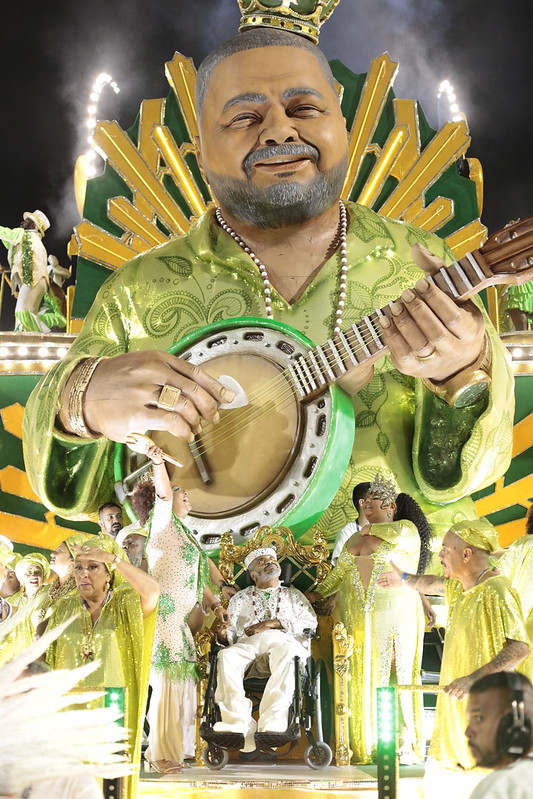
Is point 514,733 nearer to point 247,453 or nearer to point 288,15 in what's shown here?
point 247,453

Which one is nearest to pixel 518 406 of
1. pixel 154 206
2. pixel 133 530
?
pixel 154 206

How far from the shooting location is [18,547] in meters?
6.09

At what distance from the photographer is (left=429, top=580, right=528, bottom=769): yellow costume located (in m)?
2.83

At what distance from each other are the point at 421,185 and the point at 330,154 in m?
2.25

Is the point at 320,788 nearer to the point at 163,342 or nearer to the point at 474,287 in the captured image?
the point at 474,287

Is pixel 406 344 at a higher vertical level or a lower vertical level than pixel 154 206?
lower

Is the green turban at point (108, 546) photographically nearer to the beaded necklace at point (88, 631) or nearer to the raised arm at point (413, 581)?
the beaded necklace at point (88, 631)

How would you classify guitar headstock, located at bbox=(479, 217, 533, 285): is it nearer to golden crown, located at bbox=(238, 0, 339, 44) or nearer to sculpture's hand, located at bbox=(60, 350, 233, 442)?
sculpture's hand, located at bbox=(60, 350, 233, 442)

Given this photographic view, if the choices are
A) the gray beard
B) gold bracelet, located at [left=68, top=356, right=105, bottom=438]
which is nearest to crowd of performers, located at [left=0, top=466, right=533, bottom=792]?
gold bracelet, located at [left=68, top=356, right=105, bottom=438]

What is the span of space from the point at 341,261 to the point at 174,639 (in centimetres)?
141

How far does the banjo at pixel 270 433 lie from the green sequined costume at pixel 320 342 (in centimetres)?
31

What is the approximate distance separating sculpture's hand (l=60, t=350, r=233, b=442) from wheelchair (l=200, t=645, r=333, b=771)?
756 millimetres

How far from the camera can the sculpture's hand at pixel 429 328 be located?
2.95 m

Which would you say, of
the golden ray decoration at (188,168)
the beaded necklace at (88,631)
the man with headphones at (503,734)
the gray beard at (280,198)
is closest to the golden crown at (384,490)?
the beaded necklace at (88,631)
